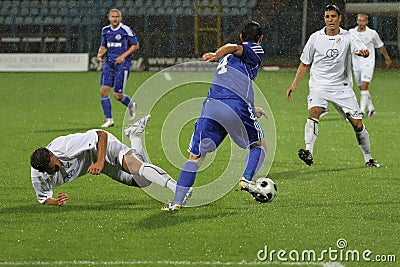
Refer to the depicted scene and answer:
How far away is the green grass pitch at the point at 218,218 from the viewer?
6.41 metres

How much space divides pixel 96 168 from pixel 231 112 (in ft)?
4.37

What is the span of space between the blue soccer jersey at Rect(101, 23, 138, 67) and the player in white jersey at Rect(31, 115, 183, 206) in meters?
7.97

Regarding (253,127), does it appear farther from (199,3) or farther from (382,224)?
(199,3)

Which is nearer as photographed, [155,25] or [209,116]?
[209,116]

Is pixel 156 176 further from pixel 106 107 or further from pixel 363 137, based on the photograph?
pixel 106 107

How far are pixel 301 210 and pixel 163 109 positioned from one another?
1070 cm

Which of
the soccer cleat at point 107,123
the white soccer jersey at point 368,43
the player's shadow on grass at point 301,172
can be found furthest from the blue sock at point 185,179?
the white soccer jersey at point 368,43

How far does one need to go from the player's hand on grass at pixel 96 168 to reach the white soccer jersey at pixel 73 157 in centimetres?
28

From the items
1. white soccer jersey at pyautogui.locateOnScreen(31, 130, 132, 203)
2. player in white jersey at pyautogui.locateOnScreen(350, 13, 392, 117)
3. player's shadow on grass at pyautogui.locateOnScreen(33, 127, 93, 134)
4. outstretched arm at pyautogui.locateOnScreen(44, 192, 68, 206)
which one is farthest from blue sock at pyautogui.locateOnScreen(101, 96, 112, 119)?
outstretched arm at pyautogui.locateOnScreen(44, 192, 68, 206)

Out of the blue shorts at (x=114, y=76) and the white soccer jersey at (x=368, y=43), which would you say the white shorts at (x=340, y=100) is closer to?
the blue shorts at (x=114, y=76)

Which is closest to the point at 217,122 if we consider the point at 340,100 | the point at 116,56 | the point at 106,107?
the point at 340,100

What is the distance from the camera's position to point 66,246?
6.66m

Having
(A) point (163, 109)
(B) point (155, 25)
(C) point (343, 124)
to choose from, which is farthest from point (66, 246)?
(B) point (155, 25)

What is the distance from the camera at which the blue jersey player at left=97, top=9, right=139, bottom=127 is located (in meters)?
15.7
